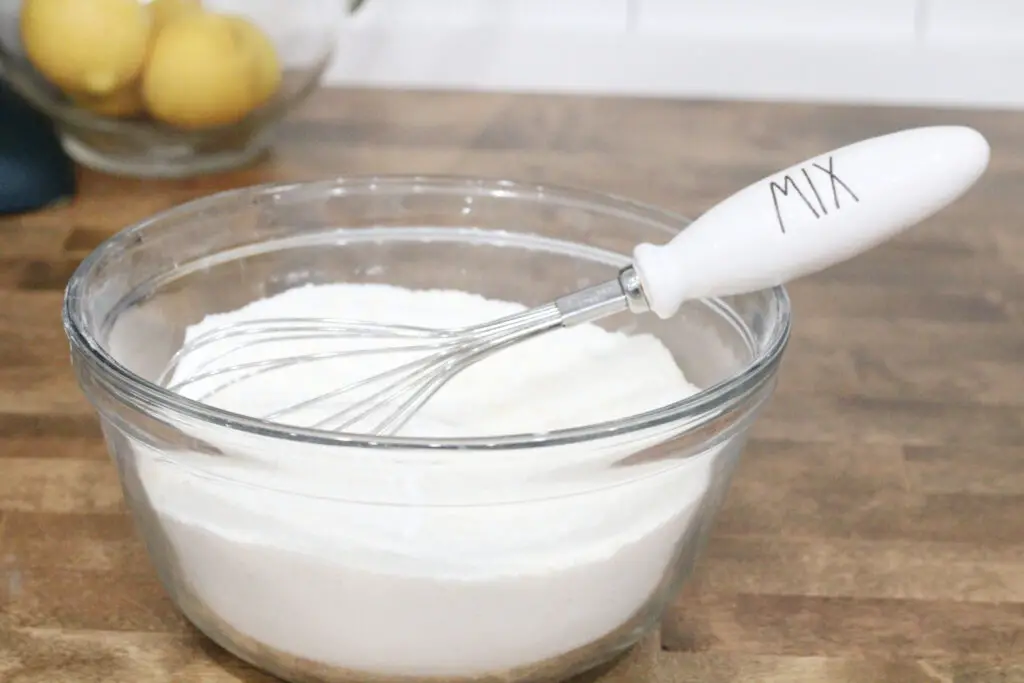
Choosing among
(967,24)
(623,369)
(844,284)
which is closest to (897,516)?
(623,369)

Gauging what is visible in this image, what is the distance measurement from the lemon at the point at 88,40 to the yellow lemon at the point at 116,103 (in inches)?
0.5

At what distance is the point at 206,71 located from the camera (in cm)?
84

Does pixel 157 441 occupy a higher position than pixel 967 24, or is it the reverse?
pixel 157 441

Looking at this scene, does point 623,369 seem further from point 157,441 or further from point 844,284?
point 844,284

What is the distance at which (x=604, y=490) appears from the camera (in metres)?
0.39

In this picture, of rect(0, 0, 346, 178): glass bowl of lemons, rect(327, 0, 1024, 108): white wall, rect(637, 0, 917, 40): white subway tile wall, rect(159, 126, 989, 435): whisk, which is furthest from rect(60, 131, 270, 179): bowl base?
rect(159, 126, 989, 435): whisk

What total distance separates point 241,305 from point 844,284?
408 millimetres

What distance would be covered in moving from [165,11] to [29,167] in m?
0.15

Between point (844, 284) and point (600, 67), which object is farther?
point (600, 67)

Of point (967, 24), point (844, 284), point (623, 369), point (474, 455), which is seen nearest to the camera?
point (474, 455)

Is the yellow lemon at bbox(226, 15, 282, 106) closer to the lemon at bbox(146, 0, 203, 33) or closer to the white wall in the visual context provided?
the lemon at bbox(146, 0, 203, 33)

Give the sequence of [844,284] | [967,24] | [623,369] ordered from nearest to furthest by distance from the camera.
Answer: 1. [623,369]
2. [844,284]
3. [967,24]

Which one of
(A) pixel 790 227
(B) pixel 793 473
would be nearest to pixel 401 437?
(A) pixel 790 227

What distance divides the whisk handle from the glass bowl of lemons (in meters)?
0.53
